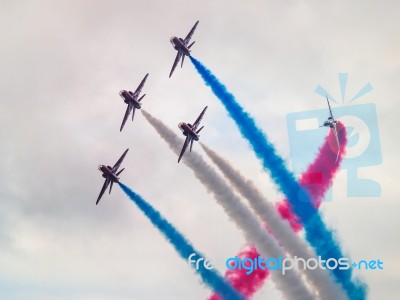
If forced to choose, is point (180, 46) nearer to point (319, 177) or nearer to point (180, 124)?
point (180, 124)

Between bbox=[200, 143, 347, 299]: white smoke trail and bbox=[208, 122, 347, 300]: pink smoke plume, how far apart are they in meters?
2.54

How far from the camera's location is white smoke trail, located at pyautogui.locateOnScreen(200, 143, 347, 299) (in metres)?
110

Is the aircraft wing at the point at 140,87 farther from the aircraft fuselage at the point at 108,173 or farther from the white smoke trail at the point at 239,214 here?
the aircraft fuselage at the point at 108,173

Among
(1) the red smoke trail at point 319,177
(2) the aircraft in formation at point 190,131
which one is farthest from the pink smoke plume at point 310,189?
(2) the aircraft in formation at point 190,131

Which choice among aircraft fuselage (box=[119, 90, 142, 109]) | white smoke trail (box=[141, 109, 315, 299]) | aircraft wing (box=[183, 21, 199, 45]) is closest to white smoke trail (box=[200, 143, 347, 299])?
white smoke trail (box=[141, 109, 315, 299])

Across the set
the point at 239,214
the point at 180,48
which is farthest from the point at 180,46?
the point at 239,214

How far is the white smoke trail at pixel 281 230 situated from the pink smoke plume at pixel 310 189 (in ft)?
8.34

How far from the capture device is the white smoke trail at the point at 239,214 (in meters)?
108

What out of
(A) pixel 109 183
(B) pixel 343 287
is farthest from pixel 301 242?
(A) pixel 109 183

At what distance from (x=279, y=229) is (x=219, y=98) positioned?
30.4 meters

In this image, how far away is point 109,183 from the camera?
114 m

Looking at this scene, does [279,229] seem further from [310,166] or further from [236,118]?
[236,118]

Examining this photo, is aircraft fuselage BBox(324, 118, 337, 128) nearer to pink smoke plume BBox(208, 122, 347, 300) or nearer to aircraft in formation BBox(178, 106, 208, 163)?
pink smoke plume BBox(208, 122, 347, 300)

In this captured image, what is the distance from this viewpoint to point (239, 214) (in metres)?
113
